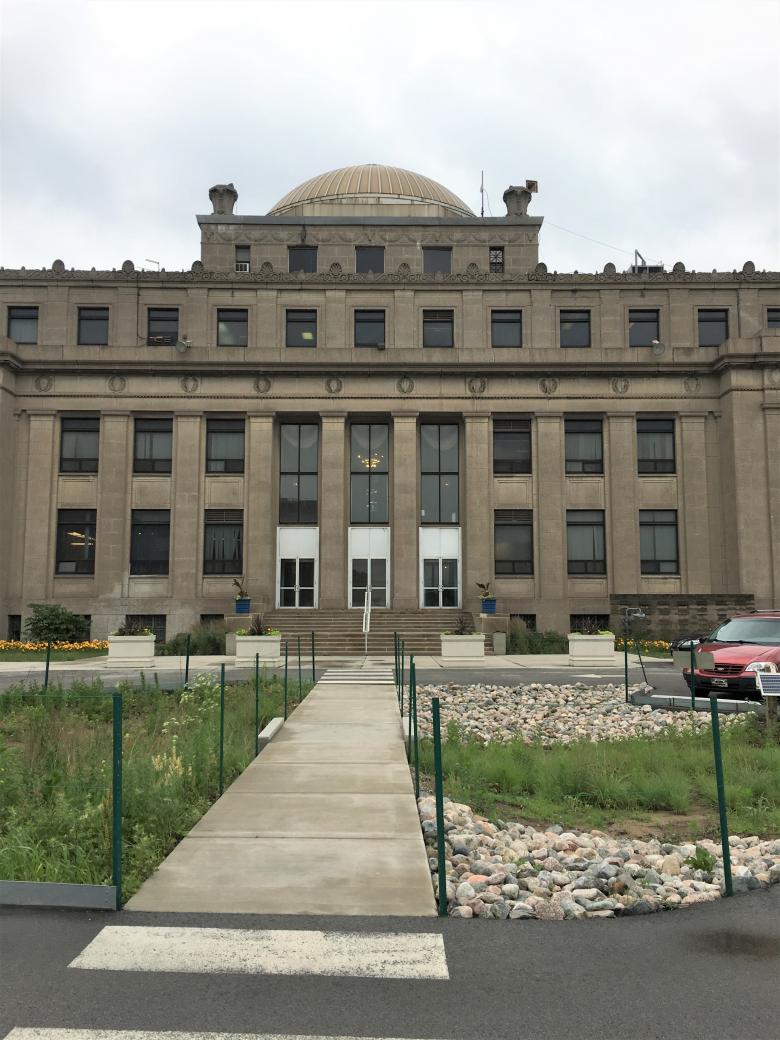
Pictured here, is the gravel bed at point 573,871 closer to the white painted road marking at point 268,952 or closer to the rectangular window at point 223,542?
the white painted road marking at point 268,952

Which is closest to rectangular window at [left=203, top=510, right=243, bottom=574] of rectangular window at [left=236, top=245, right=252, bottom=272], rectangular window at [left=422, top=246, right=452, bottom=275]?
Result: rectangular window at [left=236, top=245, right=252, bottom=272]

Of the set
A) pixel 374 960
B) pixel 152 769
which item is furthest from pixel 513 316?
pixel 374 960

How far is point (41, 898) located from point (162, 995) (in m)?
2.10

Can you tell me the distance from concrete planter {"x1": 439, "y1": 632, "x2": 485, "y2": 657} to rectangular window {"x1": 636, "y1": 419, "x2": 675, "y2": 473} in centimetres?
1569

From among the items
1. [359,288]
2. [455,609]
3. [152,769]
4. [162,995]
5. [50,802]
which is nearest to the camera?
[162,995]

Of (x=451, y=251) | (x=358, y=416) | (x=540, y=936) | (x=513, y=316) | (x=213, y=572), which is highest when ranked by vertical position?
(x=451, y=251)

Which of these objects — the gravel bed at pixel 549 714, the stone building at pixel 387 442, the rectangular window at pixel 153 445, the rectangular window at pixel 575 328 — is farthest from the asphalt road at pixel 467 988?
the rectangular window at pixel 575 328

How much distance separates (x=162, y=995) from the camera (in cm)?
496

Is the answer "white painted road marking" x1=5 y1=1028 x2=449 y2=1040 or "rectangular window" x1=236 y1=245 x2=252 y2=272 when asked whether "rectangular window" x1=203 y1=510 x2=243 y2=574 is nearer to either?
"rectangular window" x1=236 y1=245 x2=252 y2=272

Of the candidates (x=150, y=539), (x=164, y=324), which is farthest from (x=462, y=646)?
(x=164, y=324)

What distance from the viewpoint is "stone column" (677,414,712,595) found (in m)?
40.2

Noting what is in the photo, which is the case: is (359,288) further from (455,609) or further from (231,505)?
(455,609)

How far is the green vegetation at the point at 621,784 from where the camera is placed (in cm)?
927

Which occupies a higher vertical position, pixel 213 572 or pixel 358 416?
pixel 358 416
